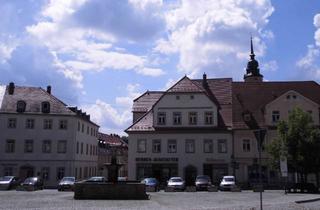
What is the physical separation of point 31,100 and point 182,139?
71.0 ft

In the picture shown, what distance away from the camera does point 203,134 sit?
178 ft

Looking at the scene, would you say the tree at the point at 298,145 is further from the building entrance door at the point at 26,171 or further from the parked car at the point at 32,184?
the building entrance door at the point at 26,171

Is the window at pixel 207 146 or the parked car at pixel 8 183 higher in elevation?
the window at pixel 207 146

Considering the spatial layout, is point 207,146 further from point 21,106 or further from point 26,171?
point 21,106

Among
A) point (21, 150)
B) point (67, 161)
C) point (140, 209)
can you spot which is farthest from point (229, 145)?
point (140, 209)

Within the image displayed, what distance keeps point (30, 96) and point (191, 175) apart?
24669mm

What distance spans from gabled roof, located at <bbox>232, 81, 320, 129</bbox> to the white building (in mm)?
2248

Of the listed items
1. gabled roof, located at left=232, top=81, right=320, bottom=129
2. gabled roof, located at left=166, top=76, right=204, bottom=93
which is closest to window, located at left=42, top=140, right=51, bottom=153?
gabled roof, located at left=166, top=76, right=204, bottom=93

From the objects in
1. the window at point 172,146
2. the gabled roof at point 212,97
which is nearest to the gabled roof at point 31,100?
the gabled roof at point 212,97

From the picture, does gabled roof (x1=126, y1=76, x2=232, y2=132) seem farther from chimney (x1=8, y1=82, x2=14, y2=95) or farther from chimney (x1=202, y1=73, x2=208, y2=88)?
chimney (x1=8, y1=82, x2=14, y2=95)

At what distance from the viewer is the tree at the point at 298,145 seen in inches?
1695

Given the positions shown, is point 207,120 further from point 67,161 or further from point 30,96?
point 30,96

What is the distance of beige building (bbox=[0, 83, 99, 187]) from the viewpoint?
5925 centimetres

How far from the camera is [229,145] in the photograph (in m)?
53.6
